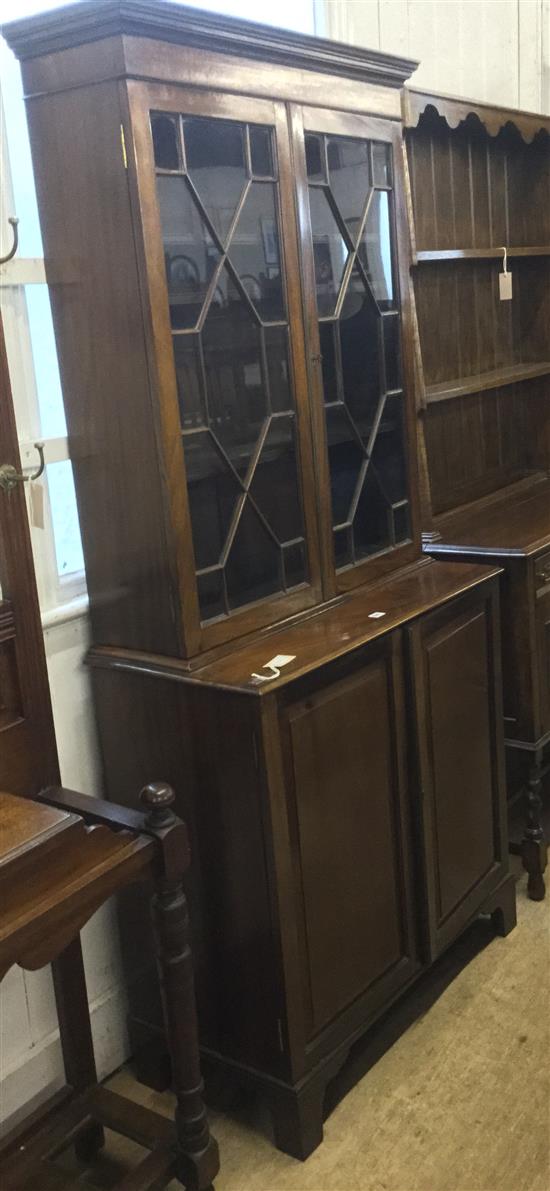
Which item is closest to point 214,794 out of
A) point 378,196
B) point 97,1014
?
point 97,1014

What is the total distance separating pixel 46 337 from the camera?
193cm

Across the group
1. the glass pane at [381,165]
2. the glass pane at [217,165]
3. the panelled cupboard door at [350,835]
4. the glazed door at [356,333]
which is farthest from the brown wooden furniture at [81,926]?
the glass pane at [381,165]

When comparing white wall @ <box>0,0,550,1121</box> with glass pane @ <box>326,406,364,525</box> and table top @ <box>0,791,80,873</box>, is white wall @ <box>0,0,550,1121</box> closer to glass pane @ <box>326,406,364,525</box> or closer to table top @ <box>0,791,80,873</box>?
table top @ <box>0,791,80,873</box>

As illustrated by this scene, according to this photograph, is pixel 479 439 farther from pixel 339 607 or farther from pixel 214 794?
pixel 214 794

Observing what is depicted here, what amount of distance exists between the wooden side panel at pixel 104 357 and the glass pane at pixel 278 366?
30cm

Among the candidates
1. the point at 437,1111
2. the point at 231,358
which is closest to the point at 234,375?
the point at 231,358

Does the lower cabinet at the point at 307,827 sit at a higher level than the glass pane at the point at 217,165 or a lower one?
lower

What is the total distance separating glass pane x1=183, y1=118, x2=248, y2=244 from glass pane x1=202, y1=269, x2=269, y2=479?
107mm

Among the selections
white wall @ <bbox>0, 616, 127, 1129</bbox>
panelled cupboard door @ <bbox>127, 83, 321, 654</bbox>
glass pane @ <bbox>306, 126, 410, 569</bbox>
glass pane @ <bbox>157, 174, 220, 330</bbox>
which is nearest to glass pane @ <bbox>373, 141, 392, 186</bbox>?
glass pane @ <bbox>306, 126, 410, 569</bbox>

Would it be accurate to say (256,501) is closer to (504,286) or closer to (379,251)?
(379,251)

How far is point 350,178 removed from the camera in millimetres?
2133

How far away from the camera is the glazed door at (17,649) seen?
177 cm

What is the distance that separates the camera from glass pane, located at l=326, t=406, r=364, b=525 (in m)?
2.15

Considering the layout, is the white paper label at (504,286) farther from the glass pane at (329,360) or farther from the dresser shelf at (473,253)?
the glass pane at (329,360)
